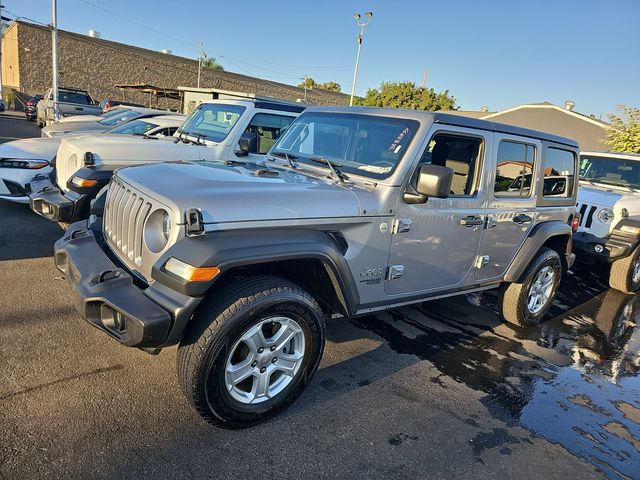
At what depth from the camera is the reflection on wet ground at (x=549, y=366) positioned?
10.2ft

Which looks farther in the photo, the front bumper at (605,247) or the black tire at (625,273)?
the black tire at (625,273)

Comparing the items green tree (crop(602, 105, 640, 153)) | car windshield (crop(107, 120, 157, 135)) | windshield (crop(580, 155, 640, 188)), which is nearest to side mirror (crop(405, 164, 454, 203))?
car windshield (crop(107, 120, 157, 135))

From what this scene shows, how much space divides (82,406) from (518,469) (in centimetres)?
271

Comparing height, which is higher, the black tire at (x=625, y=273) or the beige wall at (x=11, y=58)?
the beige wall at (x=11, y=58)

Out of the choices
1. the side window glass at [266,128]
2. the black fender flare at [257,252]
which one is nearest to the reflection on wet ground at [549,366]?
the black fender flare at [257,252]

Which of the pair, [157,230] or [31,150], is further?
[31,150]

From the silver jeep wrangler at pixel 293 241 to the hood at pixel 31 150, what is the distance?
3.53m

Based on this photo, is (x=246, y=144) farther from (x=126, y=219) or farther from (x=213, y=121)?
Answer: (x=126, y=219)

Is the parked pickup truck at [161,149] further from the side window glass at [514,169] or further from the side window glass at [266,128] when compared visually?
the side window glass at [514,169]

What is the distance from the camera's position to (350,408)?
3.07 m

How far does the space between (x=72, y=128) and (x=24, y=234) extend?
16.4 feet

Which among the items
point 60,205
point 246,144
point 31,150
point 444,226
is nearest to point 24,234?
point 31,150

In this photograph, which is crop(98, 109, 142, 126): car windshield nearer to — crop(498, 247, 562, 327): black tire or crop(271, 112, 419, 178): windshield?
crop(271, 112, 419, 178): windshield

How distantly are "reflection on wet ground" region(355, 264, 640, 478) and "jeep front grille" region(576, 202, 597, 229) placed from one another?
1.35 m
